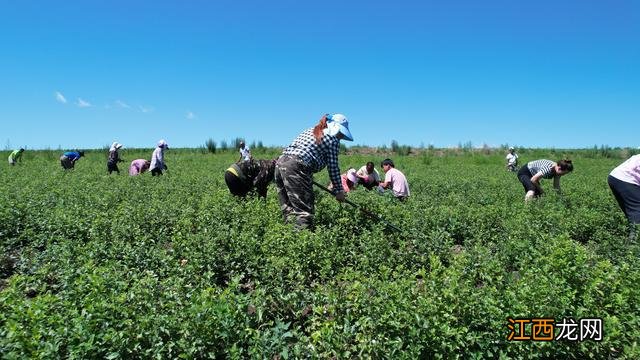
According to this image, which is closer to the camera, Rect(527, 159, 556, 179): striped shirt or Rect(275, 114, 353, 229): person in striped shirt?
Rect(275, 114, 353, 229): person in striped shirt

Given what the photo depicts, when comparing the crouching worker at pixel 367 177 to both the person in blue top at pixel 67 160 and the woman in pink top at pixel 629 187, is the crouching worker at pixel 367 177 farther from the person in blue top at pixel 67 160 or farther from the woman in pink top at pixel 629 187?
the person in blue top at pixel 67 160

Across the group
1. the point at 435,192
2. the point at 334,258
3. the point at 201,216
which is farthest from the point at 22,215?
the point at 435,192

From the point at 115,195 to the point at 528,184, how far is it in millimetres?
8164

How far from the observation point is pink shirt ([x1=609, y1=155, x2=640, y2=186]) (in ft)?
20.2

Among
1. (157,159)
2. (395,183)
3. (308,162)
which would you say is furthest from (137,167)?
(308,162)

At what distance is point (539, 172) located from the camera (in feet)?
29.1

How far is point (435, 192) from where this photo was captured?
1168 cm

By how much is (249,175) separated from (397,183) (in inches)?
132

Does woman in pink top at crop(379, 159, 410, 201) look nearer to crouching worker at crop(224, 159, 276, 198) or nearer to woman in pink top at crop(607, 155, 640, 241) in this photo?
crouching worker at crop(224, 159, 276, 198)

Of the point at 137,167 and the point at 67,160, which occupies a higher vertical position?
the point at 67,160

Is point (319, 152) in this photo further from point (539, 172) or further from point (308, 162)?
point (539, 172)

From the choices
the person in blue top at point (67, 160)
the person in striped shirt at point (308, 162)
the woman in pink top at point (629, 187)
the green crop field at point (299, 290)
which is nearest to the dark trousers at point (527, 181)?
the green crop field at point (299, 290)

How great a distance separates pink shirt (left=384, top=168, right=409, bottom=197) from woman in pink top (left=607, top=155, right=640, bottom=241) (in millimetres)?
3740

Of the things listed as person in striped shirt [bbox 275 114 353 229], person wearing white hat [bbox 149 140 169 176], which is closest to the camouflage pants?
person in striped shirt [bbox 275 114 353 229]
